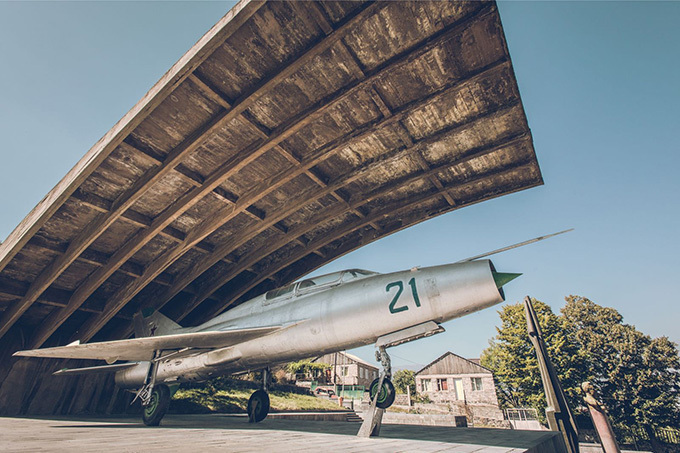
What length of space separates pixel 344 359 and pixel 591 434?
120 ft

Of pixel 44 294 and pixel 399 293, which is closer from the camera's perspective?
pixel 399 293

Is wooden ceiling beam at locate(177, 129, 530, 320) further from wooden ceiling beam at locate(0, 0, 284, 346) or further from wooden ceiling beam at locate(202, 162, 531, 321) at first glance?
wooden ceiling beam at locate(0, 0, 284, 346)

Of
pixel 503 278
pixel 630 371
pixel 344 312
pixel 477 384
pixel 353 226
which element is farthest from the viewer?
pixel 477 384

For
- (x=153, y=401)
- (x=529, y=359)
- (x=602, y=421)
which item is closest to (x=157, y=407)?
(x=153, y=401)

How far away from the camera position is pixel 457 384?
3553 cm

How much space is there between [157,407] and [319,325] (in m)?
4.88

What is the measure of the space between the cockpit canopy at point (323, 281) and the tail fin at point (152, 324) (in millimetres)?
5658

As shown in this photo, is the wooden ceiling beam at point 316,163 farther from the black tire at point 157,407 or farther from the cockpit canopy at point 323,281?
the black tire at point 157,407

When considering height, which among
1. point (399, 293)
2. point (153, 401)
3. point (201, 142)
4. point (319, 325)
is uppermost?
point (201, 142)

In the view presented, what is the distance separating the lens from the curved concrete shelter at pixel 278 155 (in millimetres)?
6148

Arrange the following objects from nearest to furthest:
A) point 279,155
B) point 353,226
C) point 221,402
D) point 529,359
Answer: point 279,155 < point 353,226 < point 221,402 < point 529,359

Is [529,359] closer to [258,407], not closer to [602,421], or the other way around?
[602,421]

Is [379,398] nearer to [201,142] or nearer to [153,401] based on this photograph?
[153,401]

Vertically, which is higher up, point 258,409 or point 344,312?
point 344,312
